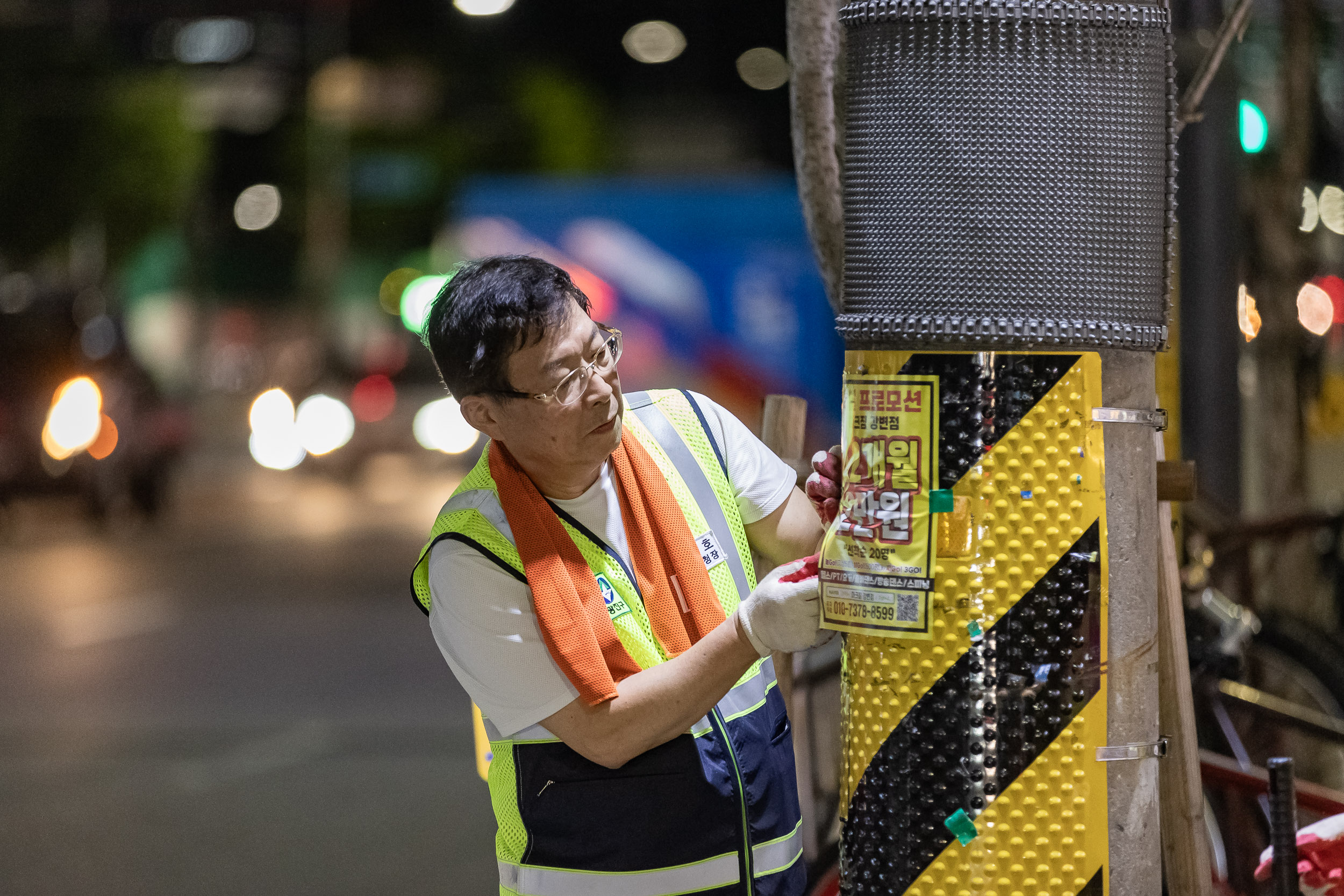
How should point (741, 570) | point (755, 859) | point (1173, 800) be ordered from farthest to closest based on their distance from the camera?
1. point (741, 570)
2. point (755, 859)
3. point (1173, 800)

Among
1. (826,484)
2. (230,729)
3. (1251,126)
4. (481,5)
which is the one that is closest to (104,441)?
(230,729)

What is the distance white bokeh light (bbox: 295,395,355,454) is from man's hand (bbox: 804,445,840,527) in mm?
25032

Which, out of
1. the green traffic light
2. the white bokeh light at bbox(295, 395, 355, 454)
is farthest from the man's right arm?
the white bokeh light at bbox(295, 395, 355, 454)

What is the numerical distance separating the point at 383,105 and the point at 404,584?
33.9 m

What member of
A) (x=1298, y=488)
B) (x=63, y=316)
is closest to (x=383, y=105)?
(x=63, y=316)

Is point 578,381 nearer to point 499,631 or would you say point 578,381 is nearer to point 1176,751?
point 499,631

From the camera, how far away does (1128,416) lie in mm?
1766

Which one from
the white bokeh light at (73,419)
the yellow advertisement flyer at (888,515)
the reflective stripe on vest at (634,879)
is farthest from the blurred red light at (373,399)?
the yellow advertisement flyer at (888,515)

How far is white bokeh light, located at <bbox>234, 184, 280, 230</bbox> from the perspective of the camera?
5603cm

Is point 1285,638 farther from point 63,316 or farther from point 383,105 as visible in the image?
point 383,105

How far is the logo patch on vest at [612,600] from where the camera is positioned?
238 cm

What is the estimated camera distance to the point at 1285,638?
17.5 ft

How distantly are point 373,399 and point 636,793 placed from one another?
84.1ft

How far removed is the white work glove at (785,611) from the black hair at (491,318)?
0.59m
